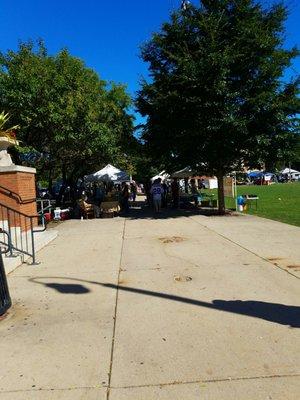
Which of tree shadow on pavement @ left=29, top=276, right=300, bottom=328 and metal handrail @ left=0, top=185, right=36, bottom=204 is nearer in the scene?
tree shadow on pavement @ left=29, top=276, right=300, bottom=328

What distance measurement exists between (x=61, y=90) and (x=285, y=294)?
16.1 m

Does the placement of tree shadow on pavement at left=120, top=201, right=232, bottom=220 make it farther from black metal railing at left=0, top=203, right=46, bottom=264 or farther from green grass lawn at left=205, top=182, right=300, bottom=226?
black metal railing at left=0, top=203, right=46, bottom=264

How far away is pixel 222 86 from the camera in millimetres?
16656

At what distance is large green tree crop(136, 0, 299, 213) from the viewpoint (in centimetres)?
1700

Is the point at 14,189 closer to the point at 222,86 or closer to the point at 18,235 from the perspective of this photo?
the point at 18,235

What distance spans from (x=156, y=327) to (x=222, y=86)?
1296cm

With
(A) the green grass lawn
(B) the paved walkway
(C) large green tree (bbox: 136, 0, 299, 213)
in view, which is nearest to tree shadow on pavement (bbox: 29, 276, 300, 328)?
(B) the paved walkway

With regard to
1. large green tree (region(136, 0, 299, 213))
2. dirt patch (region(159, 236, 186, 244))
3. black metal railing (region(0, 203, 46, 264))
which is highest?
large green tree (region(136, 0, 299, 213))

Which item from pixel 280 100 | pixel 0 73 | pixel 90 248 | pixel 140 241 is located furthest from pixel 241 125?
pixel 0 73

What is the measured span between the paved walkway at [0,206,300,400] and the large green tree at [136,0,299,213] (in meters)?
8.27

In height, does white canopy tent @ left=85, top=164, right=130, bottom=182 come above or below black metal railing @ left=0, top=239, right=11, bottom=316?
above

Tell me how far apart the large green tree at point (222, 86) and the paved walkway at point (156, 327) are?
8.27 metres

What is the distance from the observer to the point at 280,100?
17562 millimetres

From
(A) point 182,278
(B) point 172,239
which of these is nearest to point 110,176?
(B) point 172,239
